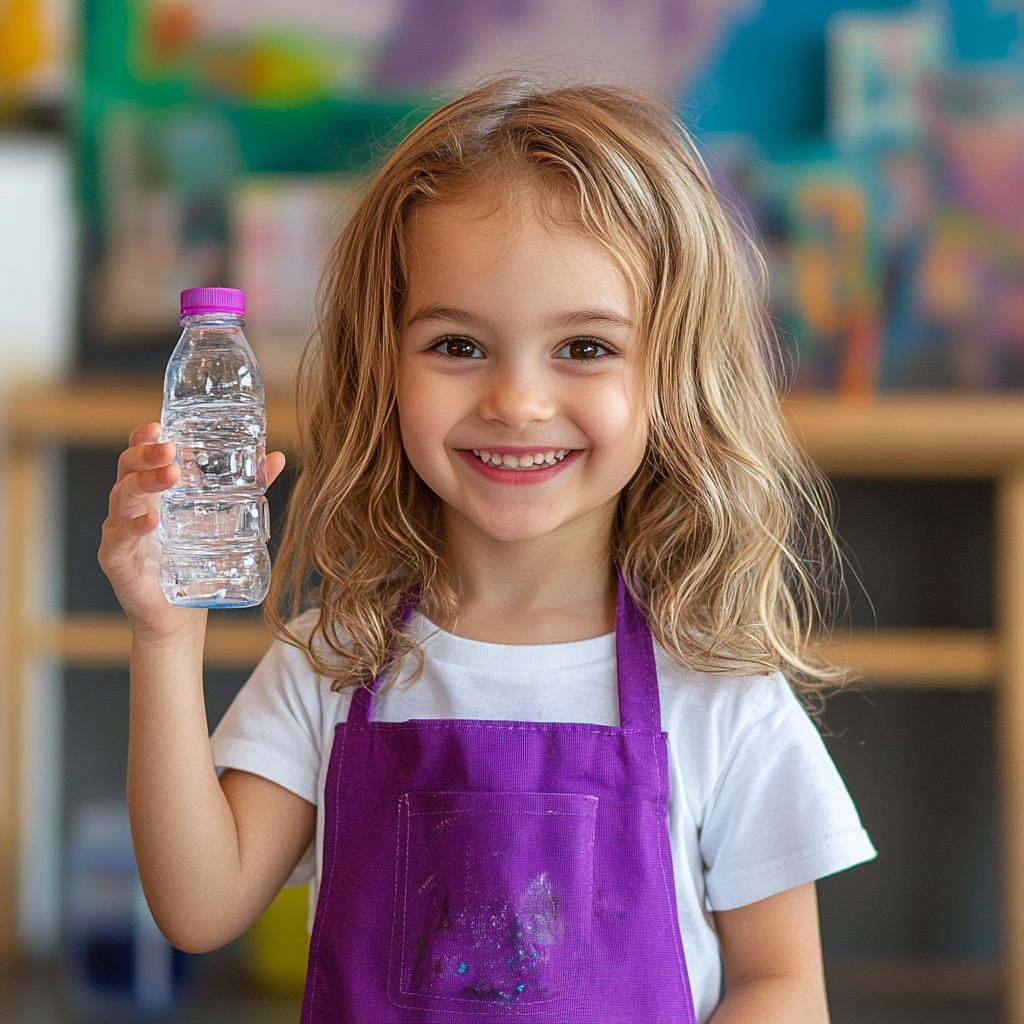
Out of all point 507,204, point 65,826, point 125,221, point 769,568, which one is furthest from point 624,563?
point 65,826

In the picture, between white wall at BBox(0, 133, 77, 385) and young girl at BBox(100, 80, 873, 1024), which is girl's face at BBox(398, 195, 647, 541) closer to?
young girl at BBox(100, 80, 873, 1024)

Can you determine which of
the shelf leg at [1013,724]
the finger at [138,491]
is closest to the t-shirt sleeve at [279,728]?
the finger at [138,491]

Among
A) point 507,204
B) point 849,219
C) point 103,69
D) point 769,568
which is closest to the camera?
point 507,204

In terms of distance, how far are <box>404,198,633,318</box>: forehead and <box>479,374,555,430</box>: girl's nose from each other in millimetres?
52

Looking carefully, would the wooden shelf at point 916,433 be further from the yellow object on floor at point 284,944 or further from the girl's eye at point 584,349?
the yellow object on floor at point 284,944

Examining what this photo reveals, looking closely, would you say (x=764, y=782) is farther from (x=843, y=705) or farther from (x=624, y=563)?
(x=843, y=705)

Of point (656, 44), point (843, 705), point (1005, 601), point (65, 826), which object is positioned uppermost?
point (656, 44)

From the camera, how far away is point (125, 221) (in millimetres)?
2484

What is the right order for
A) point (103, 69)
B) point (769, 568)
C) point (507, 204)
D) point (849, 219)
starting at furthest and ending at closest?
point (103, 69) < point (849, 219) < point (769, 568) < point (507, 204)

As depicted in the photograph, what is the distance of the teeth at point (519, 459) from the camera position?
2.95 feet

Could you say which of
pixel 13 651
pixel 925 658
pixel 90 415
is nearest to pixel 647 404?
pixel 925 658

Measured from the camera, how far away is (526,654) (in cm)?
95

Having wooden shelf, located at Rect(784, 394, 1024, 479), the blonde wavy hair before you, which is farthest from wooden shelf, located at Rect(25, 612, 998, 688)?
the blonde wavy hair

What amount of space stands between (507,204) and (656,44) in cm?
160
